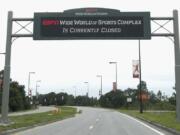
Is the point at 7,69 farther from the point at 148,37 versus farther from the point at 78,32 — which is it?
the point at 148,37

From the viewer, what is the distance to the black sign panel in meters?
34.2

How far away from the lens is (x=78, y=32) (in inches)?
1346

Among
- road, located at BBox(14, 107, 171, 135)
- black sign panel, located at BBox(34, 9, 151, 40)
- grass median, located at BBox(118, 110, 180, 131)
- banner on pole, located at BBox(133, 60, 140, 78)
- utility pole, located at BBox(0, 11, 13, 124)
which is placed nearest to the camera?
road, located at BBox(14, 107, 171, 135)

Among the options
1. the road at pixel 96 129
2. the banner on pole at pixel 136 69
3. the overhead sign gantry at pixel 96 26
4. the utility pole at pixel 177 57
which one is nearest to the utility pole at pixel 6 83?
the overhead sign gantry at pixel 96 26

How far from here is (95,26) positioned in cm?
3431

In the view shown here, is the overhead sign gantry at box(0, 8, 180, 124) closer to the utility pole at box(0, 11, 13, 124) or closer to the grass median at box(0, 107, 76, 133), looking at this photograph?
the utility pole at box(0, 11, 13, 124)

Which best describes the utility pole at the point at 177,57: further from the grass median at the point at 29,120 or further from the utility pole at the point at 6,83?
the utility pole at the point at 6,83

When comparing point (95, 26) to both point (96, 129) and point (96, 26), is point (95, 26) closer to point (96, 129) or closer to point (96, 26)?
point (96, 26)

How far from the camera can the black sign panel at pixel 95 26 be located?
112 ft

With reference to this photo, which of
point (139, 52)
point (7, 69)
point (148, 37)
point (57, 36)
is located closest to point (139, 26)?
point (148, 37)

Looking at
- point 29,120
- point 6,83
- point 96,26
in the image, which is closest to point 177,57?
point 96,26

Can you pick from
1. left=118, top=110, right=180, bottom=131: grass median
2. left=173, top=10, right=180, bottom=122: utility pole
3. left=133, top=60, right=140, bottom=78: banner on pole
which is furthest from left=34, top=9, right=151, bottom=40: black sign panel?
left=133, top=60, right=140, bottom=78: banner on pole

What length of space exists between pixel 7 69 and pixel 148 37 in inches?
392

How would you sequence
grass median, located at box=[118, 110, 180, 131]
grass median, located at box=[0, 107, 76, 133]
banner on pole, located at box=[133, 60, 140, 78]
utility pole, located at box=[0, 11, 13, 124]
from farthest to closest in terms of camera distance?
→ banner on pole, located at box=[133, 60, 140, 78] → utility pole, located at box=[0, 11, 13, 124] → grass median, located at box=[0, 107, 76, 133] → grass median, located at box=[118, 110, 180, 131]
